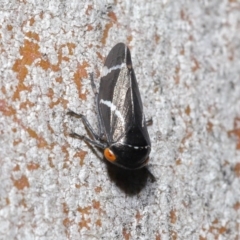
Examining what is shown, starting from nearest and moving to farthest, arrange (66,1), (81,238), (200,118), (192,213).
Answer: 1. (81,238)
2. (66,1)
3. (192,213)
4. (200,118)

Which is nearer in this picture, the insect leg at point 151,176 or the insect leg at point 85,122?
the insect leg at point 85,122

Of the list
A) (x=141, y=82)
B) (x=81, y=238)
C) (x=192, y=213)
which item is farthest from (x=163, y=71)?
(x=81, y=238)

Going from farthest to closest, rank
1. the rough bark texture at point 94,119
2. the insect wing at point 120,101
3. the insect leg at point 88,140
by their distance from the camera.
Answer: the insect wing at point 120,101
the insect leg at point 88,140
the rough bark texture at point 94,119

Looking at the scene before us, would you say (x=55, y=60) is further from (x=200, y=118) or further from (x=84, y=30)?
(x=200, y=118)

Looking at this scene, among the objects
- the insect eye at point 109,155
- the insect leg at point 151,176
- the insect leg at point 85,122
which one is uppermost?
the insect leg at point 85,122

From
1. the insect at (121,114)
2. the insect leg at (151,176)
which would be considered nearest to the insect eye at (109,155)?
the insect at (121,114)

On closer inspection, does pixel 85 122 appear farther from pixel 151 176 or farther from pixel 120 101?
pixel 151 176

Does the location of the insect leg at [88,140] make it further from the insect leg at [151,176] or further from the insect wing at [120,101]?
the insect leg at [151,176]

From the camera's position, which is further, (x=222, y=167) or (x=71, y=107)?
(x=222, y=167)

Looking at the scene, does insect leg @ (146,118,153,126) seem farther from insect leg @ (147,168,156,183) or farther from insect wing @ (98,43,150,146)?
insect leg @ (147,168,156,183)
